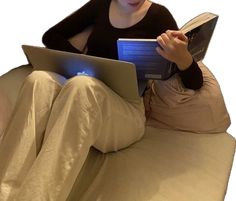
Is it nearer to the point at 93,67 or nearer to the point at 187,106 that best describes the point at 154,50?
the point at 93,67

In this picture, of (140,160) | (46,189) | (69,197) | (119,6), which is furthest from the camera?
(119,6)

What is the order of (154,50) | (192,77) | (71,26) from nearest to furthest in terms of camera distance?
(154,50), (192,77), (71,26)

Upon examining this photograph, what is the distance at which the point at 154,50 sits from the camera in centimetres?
107

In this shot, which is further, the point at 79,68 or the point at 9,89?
the point at 9,89

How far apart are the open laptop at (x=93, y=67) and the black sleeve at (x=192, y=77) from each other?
16cm

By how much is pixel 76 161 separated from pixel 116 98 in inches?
8.6

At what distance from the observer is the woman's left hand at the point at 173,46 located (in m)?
1.03

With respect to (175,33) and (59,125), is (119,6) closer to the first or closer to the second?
(175,33)

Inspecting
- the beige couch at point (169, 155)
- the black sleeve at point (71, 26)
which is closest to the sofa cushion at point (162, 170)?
the beige couch at point (169, 155)

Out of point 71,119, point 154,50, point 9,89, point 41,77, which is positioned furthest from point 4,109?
point 154,50

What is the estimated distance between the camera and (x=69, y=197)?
1.03 metres

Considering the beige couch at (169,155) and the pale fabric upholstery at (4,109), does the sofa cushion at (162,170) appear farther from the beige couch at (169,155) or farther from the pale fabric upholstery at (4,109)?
the pale fabric upholstery at (4,109)

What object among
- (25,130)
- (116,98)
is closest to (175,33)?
(116,98)

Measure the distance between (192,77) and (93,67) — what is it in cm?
31
